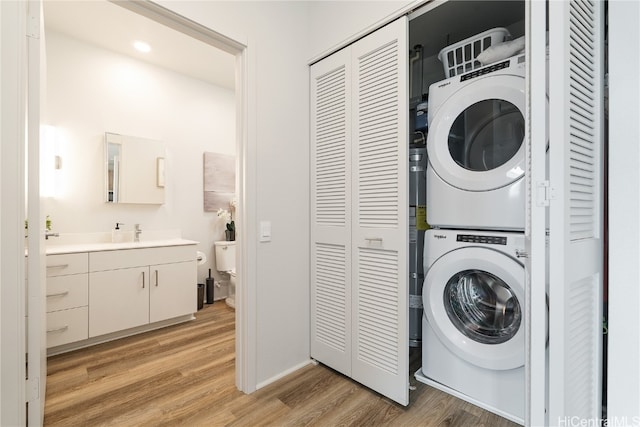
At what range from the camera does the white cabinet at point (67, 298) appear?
87.6 inches

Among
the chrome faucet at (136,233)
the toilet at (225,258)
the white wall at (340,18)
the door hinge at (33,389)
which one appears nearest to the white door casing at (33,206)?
the door hinge at (33,389)

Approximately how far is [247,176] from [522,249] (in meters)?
1.46

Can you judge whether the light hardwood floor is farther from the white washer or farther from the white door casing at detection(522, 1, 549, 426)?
the white door casing at detection(522, 1, 549, 426)

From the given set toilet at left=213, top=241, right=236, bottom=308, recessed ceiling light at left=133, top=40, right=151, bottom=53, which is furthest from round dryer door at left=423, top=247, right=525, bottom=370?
recessed ceiling light at left=133, top=40, right=151, bottom=53

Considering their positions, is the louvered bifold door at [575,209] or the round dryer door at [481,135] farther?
the round dryer door at [481,135]

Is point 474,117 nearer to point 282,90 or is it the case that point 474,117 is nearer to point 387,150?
point 387,150

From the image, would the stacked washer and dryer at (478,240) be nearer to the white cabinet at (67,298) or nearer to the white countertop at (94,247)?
the white countertop at (94,247)

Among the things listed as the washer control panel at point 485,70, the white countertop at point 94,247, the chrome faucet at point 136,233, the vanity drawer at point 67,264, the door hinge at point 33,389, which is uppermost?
the washer control panel at point 485,70

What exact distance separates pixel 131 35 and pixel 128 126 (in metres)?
0.83

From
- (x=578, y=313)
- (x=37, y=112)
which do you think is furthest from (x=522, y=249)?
(x=37, y=112)

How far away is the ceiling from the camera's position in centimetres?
231

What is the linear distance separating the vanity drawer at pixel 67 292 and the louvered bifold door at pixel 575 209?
2.93 metres

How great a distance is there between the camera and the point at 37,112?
123 centimetres
